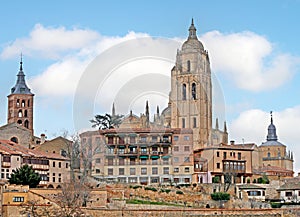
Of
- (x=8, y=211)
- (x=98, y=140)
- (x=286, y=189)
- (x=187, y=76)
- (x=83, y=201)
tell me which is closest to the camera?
(x=8, y=211)

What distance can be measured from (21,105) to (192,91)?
30.8m

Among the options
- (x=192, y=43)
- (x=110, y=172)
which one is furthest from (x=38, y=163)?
(x=192, y=43)

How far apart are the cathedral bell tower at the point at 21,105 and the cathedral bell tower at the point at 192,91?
26.1 m

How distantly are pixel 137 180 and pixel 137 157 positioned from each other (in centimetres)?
310

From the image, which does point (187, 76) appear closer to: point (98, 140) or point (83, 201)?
point (98, 140)

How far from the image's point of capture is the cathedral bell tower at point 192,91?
12225cm

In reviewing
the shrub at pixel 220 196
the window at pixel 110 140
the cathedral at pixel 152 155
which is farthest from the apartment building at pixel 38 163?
the shrub at pixel 220 196

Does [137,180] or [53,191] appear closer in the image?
[53,191]

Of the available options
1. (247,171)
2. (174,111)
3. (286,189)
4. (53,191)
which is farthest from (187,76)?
(53,191)

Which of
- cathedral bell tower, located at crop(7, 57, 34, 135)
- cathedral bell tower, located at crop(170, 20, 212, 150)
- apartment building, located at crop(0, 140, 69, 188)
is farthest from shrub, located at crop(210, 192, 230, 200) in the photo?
cathedral bell tower, located at crop(7, 57, 34, 135)

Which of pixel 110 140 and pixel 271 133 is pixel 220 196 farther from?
pixel 271 133

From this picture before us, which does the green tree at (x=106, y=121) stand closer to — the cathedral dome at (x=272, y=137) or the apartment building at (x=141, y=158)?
the apartment building at (x=141, y=158)

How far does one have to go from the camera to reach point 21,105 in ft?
389

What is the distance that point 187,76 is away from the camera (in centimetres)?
12262
